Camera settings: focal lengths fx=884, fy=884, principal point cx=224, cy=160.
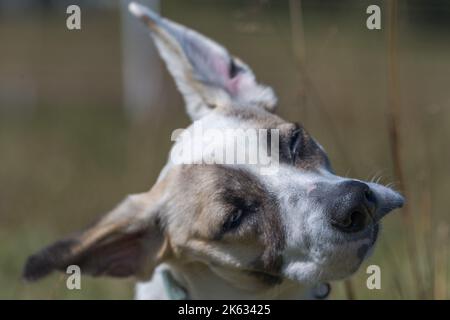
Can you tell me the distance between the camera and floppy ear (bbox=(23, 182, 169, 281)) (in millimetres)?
3867

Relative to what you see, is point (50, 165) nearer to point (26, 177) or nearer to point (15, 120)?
point (26, 177)

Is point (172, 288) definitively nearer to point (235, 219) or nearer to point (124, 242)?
point (124, 242)

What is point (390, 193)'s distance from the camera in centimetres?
361

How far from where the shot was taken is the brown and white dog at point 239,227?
348cm

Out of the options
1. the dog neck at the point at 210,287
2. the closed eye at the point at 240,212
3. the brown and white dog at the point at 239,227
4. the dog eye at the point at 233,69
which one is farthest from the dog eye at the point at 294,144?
the dog eye at the point at 233,69

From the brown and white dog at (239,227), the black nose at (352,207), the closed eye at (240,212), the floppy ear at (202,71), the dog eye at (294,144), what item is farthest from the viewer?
the floppy ear at (202,71)

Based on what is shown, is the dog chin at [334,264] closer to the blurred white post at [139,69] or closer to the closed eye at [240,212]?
the closed eye at [240,212]

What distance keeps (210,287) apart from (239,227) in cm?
42

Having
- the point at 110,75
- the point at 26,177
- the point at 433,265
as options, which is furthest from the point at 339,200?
the point at 110,75

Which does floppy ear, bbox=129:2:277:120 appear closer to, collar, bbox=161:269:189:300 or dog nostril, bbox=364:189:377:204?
collar, bbox=161:269:189:300

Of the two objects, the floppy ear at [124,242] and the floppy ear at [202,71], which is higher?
the floppy ear at [202,71]

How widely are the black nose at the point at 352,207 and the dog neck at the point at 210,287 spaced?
44 centimetres

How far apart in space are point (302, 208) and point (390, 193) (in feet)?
1.27

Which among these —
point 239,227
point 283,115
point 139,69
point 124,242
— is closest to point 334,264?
point 239,227
